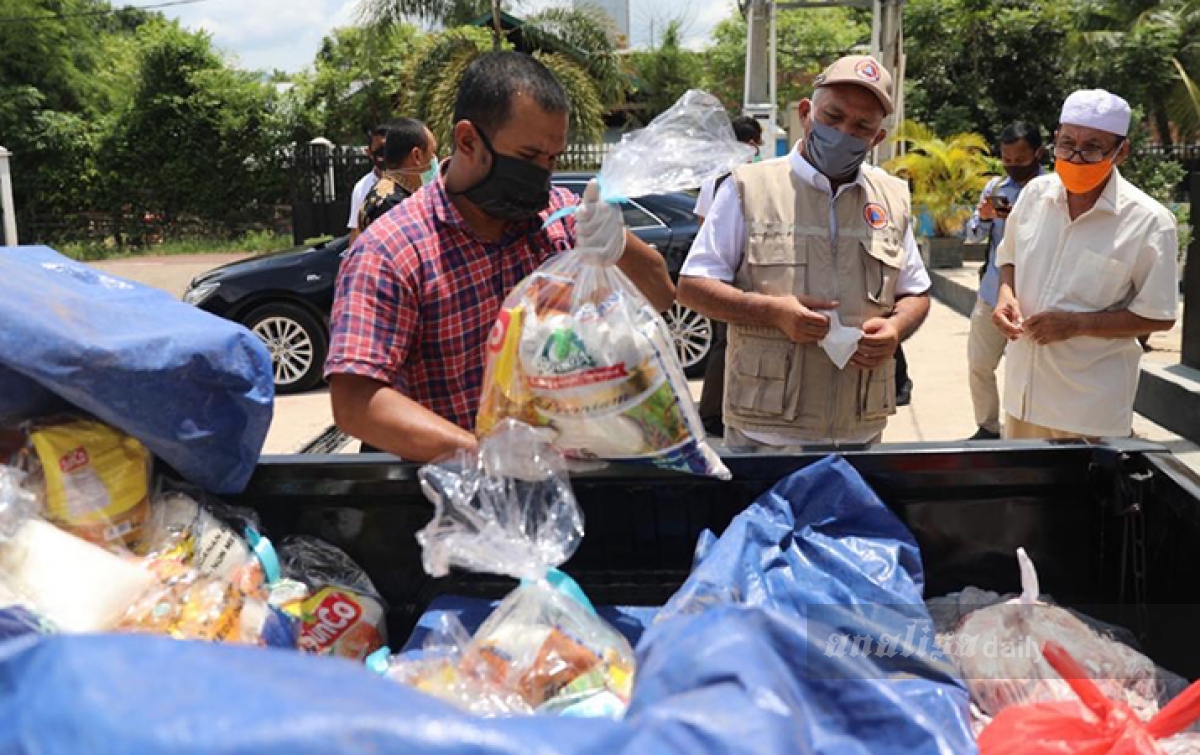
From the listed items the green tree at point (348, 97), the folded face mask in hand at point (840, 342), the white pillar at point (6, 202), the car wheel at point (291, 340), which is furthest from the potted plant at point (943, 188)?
the green tree at point (348, 97)

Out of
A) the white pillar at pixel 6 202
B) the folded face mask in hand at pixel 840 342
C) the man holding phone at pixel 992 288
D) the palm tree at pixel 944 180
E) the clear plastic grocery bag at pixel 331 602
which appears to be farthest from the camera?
the palm tree at pixel 944 180

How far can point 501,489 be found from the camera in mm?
1950

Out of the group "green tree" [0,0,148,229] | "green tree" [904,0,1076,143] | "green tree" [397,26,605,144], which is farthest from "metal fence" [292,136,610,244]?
"green tree" [904,0,1076,143]

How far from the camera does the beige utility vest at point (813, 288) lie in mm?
3287

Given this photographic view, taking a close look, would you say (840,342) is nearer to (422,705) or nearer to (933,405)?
(422,705)

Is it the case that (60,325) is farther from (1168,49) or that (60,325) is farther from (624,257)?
(1168,49)

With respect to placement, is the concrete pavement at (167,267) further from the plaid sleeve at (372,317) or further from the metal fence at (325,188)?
the plaid sleeve at (372,317)

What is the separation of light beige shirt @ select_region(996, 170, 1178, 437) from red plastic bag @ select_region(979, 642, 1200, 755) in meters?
2.50

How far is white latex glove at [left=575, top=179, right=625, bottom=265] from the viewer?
2.11 meters

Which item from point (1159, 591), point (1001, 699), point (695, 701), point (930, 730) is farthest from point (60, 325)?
point (1159, 591)

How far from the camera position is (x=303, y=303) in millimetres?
8703

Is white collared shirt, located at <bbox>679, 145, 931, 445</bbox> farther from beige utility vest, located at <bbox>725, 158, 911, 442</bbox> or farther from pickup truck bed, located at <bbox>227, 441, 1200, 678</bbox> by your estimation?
pickup truck bed, located at <bbox>227, 441, 1200, 678</bbox>

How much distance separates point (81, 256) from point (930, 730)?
1016 inches

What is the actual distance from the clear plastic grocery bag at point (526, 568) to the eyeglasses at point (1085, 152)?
2.70 m
